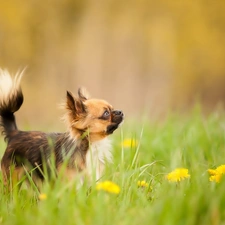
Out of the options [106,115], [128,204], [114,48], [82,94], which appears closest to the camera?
[128,204]

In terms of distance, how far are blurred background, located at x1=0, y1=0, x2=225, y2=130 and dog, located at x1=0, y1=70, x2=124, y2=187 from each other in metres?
15.0

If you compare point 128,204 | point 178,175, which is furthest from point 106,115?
point 128,204

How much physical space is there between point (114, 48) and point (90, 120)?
18512 mm

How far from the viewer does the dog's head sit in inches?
177

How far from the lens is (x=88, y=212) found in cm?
278

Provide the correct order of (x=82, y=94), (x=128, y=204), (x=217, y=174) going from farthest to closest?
(x=82, y=94)
(x=217, y=174)
(x=128, y=204)

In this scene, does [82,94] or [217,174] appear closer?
[217,174]

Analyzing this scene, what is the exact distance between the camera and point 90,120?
4539 millimetres

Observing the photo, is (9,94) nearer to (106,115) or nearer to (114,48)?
(106,115)

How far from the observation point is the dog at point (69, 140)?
4375 millimetres

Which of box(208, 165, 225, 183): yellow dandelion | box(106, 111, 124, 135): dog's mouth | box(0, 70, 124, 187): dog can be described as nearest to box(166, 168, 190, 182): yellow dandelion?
box(208, 165, 225, 183): yellow dandelion

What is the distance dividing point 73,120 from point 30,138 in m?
0.45

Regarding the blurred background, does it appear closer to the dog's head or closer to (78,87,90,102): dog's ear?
(78,87,90,102): dog's ear

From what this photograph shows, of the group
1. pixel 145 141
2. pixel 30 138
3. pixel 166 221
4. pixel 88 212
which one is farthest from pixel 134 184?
pixel 145 141
